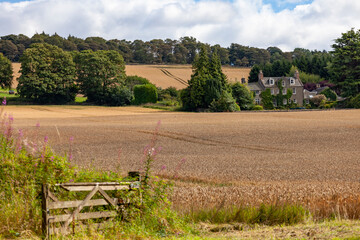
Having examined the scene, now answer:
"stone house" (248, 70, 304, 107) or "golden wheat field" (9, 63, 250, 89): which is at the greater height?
"golden wheat field" (9, 63, 250, 89)

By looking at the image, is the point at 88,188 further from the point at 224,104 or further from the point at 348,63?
the point at 348,63

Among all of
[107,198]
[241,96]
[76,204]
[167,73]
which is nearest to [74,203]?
[76,204]

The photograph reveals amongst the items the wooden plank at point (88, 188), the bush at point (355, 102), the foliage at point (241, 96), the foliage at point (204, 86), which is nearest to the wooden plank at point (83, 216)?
the wooden plank at point (88, 188)

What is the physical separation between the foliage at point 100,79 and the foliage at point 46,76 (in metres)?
2.64

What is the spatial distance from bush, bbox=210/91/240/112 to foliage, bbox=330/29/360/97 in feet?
84.7

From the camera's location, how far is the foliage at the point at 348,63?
257ft

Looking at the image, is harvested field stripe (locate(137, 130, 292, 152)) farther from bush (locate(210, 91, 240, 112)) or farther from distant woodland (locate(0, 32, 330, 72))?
distant woodland (locate(0, 32, 330, 72))

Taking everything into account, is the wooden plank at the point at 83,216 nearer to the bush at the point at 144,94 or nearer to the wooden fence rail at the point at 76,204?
the wooden fence rail at the point at 76,204

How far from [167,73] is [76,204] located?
13278 centimetres

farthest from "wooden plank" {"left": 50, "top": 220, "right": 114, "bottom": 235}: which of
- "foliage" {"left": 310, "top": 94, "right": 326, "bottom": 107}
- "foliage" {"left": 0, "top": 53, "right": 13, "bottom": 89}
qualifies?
"foliage" {"left": 0, "top": 53, "right": 13, "bottom": 89}

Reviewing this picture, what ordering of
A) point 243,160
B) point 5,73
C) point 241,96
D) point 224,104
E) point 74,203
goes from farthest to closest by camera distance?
point 5,73
point 241,96
point 224,104
point 243,160
point 74,203

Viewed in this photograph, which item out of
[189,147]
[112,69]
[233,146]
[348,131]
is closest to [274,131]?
[348,131]

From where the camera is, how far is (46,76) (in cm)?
7919

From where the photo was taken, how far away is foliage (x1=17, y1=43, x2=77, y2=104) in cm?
7850
